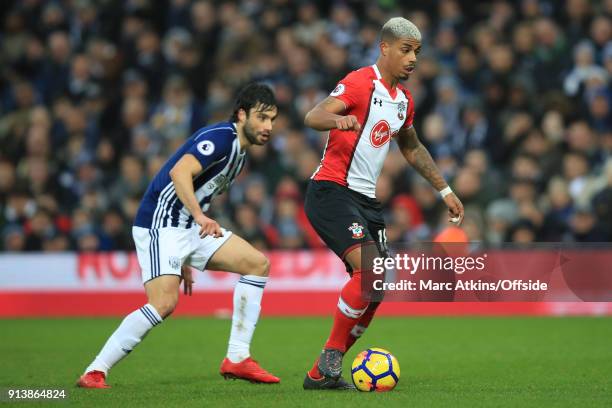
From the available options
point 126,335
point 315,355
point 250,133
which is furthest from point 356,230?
point 315,355

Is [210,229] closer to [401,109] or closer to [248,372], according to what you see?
[248,372]

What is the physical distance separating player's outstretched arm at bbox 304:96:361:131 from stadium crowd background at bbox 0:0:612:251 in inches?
285

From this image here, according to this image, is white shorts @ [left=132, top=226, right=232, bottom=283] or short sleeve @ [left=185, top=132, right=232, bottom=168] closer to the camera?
short sleeve @ [left=185, top=132, right=232, bottom=168]

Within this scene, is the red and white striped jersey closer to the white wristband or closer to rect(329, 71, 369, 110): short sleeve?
rect(329, 71, 369, 110): short sleeve

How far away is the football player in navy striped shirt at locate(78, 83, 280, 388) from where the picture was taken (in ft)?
25.0

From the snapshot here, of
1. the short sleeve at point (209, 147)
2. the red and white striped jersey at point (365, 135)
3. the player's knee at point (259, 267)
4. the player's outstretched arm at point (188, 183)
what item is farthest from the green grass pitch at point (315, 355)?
the short sleeve at point (209, 147)

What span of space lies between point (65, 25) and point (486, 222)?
9472 millimetres

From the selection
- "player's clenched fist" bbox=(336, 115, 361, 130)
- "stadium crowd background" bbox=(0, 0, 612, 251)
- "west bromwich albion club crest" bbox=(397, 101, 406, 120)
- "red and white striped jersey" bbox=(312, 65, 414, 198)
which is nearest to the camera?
"player's clenched fist" bbox=(336, 115, 361, 130)

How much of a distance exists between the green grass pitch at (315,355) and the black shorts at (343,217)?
1.04m
